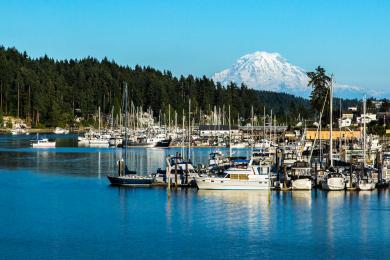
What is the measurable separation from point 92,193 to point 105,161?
118ft

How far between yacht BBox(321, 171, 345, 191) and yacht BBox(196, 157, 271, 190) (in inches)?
173

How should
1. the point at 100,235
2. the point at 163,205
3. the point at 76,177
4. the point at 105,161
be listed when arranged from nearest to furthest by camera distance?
the point at 100,235 < the point at 163,205 < the point at 76,177 < the point at 105,161

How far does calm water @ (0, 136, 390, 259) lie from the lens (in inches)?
1692

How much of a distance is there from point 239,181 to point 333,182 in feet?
23.2

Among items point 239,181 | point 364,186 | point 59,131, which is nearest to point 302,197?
point 239,181

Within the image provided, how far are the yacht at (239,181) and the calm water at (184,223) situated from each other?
66cm

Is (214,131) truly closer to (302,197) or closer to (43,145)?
(43,145)

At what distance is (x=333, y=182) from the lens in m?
62.3

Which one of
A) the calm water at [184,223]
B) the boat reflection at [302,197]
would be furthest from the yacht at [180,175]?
the boat reflection at [302,197]

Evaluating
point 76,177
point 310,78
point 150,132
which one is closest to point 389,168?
point 76,177

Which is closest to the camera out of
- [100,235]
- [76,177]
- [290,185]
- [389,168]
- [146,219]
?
[100,235]

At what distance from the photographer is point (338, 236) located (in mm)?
46875

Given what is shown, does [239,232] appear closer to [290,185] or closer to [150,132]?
[290,185]

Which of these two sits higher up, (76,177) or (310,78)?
(310,78)
